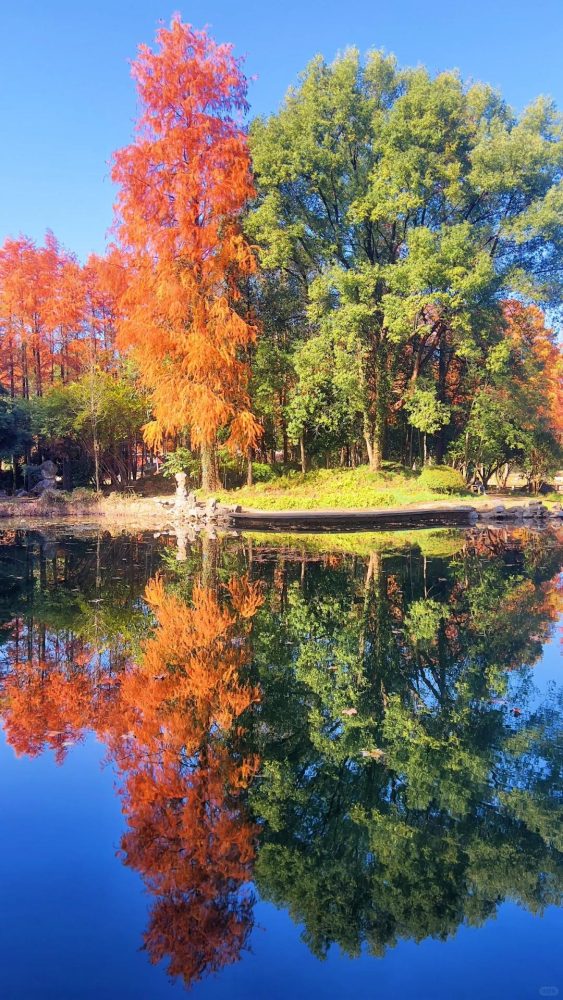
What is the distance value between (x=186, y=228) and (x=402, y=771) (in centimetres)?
1731

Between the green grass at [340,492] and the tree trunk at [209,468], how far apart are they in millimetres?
609

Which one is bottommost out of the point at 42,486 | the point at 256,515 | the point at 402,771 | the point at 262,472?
the point at 402,771

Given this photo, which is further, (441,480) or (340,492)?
(340,492)

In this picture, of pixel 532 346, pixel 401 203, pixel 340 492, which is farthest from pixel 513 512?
pixel 401 203

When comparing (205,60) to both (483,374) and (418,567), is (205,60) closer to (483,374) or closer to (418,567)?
(483,374)

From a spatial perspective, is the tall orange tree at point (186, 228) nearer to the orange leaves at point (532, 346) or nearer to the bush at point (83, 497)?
the bush at point (83, 497)

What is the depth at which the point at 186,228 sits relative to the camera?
711 inches

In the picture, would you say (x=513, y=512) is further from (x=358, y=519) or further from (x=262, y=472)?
(x=262, y=472)

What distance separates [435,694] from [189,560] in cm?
682

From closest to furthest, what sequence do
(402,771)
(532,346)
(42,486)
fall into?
(402,771), (532,346), (42,486)

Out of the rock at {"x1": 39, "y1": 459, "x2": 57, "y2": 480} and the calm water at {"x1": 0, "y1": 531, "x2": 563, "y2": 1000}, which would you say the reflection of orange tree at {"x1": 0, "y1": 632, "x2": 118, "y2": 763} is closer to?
the calm water at {"x1": 0, "y1": 531, "x2": 563, "y2": 1000}

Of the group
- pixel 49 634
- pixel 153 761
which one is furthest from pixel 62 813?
pixel 49 634

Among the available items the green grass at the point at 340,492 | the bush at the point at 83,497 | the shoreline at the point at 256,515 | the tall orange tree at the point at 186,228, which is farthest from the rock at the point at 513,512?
the bush at the point at 83,497

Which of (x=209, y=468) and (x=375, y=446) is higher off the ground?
(x=375, y=446)
